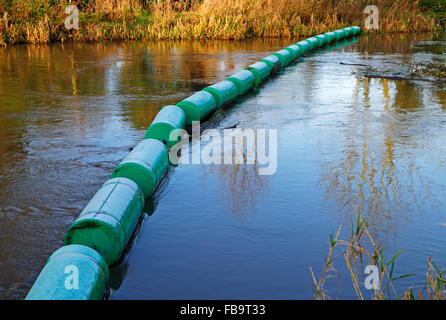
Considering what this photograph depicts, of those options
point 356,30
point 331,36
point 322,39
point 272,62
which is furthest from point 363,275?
point 356,30

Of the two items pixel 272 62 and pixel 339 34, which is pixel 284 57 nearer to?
pixel 272 62

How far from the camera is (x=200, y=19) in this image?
21109 mm

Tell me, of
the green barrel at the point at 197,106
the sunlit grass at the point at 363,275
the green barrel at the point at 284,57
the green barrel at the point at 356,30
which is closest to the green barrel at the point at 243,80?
the green barrel at the point at 197,106

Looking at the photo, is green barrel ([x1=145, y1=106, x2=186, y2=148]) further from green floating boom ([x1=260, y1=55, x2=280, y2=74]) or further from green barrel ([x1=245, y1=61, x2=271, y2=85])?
green floating boom ([x1=260, y1=55, x2=280, y2=74])

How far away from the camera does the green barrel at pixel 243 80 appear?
9828 mm

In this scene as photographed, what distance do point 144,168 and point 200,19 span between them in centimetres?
1705

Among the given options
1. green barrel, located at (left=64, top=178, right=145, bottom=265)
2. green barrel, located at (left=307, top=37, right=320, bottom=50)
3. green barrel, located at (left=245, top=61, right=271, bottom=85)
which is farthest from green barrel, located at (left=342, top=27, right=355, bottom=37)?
green barrel, located at (left=64, top=178, right=145, bottom=265)

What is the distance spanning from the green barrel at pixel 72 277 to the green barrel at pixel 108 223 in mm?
359

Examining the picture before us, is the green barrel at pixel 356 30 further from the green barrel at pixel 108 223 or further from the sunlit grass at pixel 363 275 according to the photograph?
the green barrel at pixel 108 223

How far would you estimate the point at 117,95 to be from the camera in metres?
10.2

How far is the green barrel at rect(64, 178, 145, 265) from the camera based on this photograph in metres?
3.96

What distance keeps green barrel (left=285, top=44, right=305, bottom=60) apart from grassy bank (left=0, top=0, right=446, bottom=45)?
5.92 meters
